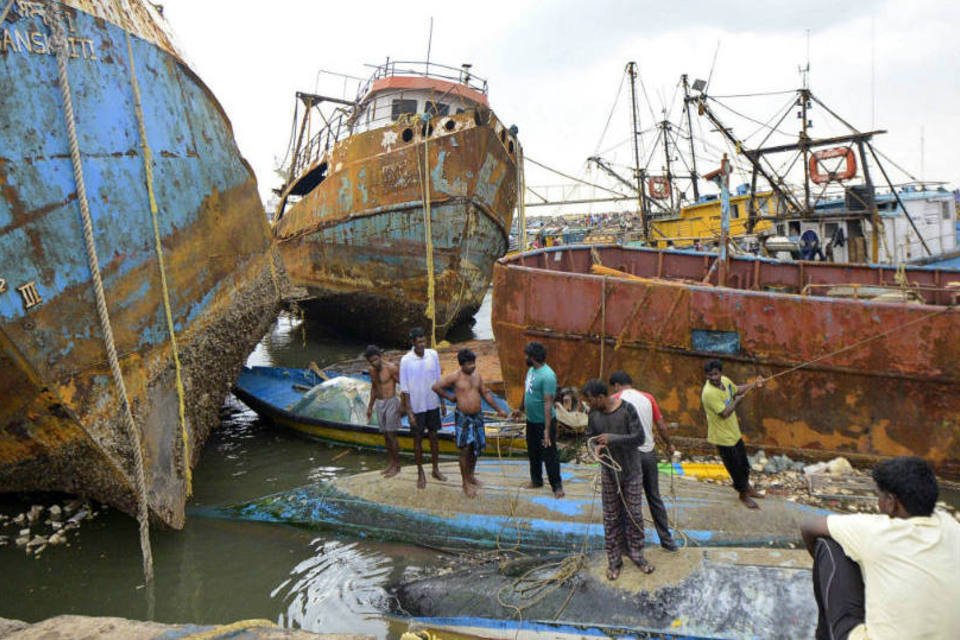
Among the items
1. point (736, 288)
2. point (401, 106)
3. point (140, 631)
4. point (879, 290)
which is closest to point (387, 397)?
point (140, 631)

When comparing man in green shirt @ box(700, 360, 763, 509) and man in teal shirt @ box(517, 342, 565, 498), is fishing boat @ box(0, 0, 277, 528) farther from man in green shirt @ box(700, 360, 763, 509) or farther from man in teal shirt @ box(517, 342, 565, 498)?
man in green shirt @ box(700, 360, 763, 509)

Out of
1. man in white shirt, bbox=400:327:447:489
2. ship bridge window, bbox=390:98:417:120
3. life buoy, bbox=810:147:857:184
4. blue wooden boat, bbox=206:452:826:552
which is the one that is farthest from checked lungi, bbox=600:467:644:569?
ship bridge window, bbox=390:98:417:120

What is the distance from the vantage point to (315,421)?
8.73 meters

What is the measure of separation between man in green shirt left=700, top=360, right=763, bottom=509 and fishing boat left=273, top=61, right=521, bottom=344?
8039 millimetres

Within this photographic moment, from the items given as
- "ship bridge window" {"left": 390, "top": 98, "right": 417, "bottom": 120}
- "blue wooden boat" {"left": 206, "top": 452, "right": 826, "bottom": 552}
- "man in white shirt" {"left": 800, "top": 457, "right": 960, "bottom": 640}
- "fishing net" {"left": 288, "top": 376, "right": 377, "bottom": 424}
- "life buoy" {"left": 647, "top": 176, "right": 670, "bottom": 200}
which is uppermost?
"ship bridge window" {"left": 390, "top": 98, "right": 417, "bottom": 120}

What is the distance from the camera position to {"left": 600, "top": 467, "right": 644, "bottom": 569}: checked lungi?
4.12 metres

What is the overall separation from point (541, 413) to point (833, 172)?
11.4 m

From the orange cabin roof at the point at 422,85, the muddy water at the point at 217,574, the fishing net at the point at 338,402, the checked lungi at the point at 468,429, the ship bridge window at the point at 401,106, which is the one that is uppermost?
the orange cabin roof at the point at 422,85

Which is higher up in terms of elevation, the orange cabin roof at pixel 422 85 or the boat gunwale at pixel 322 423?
the orange cabin roof at pixel 422 85

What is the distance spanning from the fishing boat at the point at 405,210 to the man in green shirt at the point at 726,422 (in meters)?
8.04

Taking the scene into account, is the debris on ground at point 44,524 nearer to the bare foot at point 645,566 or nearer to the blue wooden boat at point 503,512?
the blue wooden boat at point 503,512

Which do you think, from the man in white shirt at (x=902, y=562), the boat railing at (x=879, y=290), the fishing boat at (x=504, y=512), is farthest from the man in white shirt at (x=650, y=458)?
the boat railing at (x=879, y=290)

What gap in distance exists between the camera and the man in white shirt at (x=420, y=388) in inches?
228

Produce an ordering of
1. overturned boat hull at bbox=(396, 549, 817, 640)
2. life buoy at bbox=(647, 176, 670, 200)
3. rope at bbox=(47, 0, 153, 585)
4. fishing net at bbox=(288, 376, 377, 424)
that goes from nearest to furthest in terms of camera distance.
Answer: overturned boat hull at bbox=(396, 549, 817, 640) → rope at bbox=(47, 0, 153, 585) → fishing net at bbox=(288, 376, 377, 424) → life buoy at bbox=(647, 176, 670, 200)
